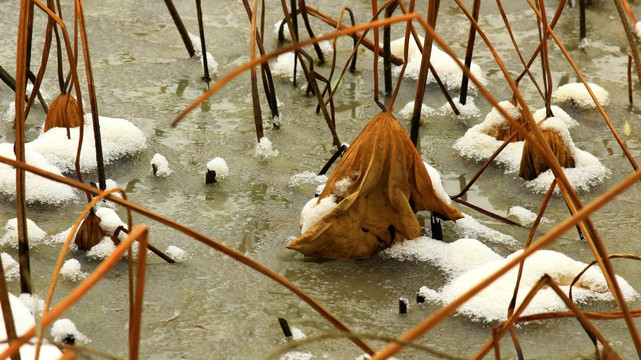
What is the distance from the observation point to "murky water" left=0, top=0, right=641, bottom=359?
1509 millimetres

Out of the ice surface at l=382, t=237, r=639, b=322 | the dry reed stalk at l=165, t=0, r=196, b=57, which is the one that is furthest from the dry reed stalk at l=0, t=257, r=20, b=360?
the dry reed stalk at l=165, t=0, r=196, b=57

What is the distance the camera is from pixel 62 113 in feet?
6.86

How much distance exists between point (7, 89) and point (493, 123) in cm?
151

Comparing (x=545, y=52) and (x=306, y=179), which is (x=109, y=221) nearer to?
(x=306, y=179)

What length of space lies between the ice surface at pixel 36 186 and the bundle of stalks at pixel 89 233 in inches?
10.0

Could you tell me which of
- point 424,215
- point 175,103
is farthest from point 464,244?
point 175,103

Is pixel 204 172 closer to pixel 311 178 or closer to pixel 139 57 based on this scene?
pixel 311 178

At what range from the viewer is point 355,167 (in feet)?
5.76

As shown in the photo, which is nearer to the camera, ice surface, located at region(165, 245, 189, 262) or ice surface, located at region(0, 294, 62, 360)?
ice surface, located at region(0, 294, 62, 360)

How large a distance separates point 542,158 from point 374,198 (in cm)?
55

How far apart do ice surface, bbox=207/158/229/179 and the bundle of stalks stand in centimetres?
41

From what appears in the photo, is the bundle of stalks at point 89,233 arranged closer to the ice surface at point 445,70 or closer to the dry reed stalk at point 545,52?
the dry reed stalk at point 545,52

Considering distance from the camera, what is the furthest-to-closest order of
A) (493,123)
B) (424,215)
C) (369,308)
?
(493,123)
(424,215)
(369,308)

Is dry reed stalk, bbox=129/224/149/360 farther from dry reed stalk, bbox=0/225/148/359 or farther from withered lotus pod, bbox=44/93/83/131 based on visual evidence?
withered lotus pod, bbox=44/93/83/131
